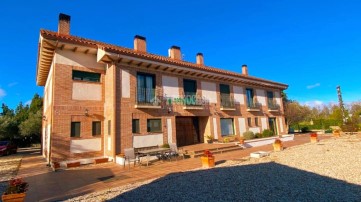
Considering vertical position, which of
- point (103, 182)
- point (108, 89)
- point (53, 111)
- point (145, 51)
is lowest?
point (103, 182)

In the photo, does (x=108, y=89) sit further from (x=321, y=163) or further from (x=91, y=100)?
(x=321, y=163)

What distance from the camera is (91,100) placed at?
12812mm

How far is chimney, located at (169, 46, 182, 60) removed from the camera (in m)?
19.4

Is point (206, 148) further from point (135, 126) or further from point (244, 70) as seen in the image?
point (244, 70)

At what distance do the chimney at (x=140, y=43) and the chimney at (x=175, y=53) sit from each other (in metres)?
3.04

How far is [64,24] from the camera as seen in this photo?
528 inches

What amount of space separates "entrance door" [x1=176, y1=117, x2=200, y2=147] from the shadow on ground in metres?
7.81

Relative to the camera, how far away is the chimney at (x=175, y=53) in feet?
63.7

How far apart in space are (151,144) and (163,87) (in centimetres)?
393

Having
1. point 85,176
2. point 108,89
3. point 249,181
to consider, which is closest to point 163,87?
point 108,89

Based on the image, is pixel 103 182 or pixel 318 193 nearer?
pixel 318 193

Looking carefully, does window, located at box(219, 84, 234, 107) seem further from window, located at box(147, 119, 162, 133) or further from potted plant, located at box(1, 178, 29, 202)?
potted plant, located at box(1, 178, 29, 202)

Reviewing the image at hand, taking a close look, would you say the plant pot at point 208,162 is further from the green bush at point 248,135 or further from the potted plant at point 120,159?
the green bush at point 248,135

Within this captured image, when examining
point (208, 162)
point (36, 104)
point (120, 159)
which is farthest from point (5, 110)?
point (208, 162)
